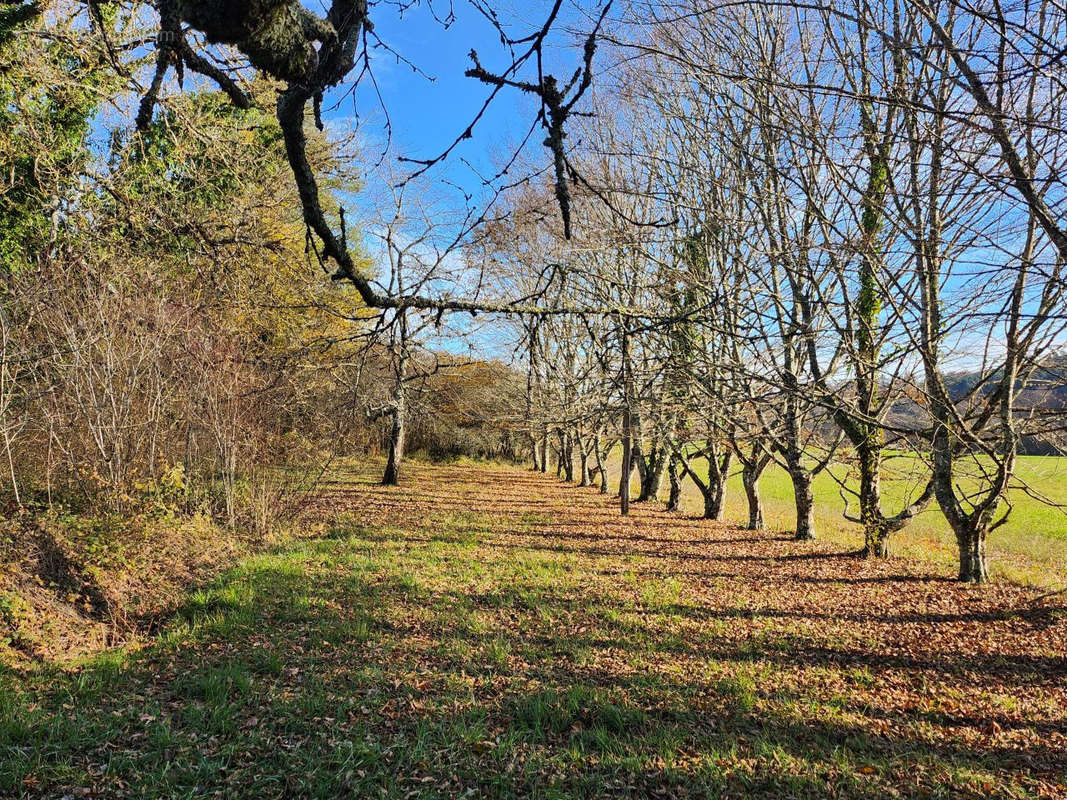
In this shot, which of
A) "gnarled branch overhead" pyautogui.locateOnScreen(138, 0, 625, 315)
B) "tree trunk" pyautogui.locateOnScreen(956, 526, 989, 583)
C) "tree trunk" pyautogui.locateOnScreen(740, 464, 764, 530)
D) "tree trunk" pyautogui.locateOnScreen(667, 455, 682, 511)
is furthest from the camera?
"tree trunk" pyautogui.locateOnScreen(667, 455, 682, 511)

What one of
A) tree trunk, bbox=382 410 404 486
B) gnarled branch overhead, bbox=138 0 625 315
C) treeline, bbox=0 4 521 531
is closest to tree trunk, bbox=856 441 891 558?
treeline, bbox=0 4 521 531

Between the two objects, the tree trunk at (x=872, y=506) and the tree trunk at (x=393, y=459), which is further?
the tree trunk at (x=393, y=459)

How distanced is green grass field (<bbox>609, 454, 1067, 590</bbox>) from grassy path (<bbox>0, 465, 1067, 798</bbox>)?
1686 mm

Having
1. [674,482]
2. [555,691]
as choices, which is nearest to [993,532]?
[674,482]

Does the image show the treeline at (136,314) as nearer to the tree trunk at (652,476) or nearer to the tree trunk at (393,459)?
the tree trunk at (393,459)

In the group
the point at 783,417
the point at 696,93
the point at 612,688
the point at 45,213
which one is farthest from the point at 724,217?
the point at 45,213

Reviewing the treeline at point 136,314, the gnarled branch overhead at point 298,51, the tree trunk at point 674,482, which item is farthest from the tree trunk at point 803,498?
the gnarled branch overhead at point 298,51

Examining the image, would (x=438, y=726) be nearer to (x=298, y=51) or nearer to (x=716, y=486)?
(x=298, y=51)

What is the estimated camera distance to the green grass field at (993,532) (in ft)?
27.3

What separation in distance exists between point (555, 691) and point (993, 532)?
57.5 feet

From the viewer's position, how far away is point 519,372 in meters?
24.3

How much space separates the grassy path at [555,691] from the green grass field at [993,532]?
1.69 meters

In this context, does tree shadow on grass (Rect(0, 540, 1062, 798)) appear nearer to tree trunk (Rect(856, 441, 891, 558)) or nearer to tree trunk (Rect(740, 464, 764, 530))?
tree trunk (Rect(856, 441, 891, 558))

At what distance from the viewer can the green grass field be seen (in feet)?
27.3
